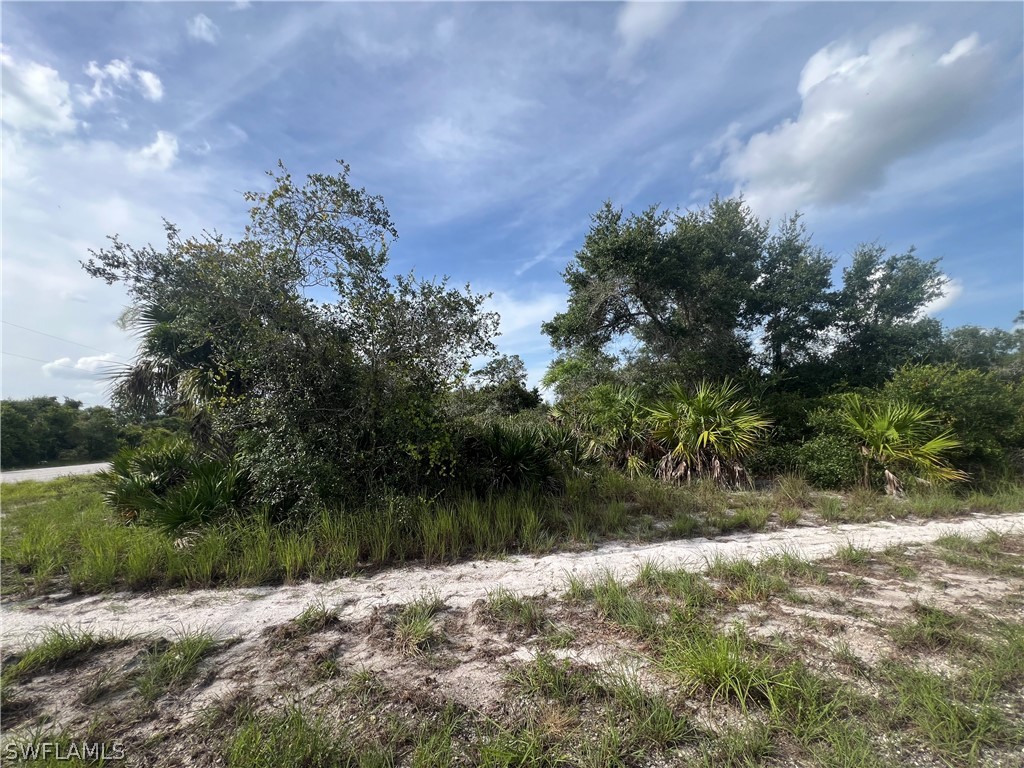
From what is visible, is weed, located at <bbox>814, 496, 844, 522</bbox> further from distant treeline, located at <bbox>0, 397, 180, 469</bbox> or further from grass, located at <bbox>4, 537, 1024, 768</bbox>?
distant treeline, located at <bbox>0, 397, 180, 469</bbox>

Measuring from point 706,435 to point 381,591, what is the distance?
6.96 meters

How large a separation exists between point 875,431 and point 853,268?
9.19 metres

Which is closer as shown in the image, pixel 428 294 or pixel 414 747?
A: pixel 414 747

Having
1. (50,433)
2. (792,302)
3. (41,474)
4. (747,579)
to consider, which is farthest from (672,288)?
(50,433)

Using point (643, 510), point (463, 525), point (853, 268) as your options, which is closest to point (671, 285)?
point (853, 268)

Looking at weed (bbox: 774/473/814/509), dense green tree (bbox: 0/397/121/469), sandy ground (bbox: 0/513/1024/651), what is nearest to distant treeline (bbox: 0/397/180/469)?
dense green tree (bbox: 0/397/121/469)

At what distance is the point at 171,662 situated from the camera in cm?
275

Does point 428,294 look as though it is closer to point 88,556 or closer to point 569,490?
point 569,490

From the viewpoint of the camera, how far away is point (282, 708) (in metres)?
2.34

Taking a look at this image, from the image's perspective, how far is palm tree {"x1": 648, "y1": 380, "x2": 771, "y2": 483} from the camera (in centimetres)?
828

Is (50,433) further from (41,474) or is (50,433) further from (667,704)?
(667,704)

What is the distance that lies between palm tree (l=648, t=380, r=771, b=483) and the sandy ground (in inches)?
109

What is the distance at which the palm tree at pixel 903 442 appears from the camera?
7.33 meters

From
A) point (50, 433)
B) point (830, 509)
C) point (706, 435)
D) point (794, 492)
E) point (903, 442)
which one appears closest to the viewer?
point (830, 509)
